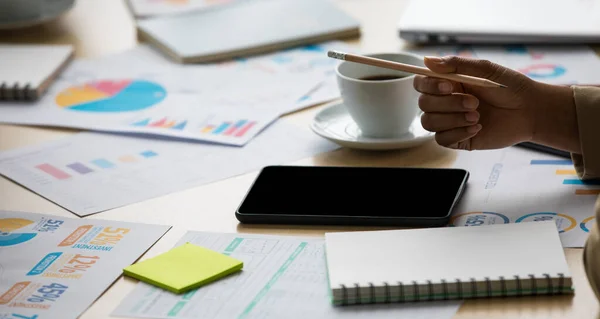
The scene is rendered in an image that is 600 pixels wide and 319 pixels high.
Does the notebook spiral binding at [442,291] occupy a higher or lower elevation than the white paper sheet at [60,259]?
higher

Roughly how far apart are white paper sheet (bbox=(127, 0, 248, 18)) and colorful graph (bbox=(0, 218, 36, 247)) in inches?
32.0

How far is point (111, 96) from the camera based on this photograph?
1.29m

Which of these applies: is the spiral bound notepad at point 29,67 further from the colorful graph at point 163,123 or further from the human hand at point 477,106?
the human hand at point 477,106

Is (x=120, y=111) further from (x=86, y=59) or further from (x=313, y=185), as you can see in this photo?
(x=313, y=185)

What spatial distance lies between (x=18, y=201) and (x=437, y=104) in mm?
484

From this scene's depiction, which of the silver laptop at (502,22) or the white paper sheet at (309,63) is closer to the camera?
the white paper sheet at (309,63)

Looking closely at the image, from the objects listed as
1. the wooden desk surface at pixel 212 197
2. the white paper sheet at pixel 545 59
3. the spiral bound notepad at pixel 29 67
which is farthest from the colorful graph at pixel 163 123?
the white paper sheet at pixel 545 59

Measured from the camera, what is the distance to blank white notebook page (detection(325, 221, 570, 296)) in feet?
2.32

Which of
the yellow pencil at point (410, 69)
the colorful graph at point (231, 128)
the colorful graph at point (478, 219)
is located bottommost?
the colorful graph at point (231, 128)

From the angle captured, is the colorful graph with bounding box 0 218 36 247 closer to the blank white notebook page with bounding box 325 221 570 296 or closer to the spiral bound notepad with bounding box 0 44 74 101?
the blank white notebook page with bounding box 325 221 570 296

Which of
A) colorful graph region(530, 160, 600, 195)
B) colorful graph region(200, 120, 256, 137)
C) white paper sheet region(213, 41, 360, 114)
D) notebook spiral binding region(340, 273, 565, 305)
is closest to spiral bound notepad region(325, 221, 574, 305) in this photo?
notebook spiral binding region(340, 273, 565, 305)

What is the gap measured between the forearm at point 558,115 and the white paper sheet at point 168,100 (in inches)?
14.7

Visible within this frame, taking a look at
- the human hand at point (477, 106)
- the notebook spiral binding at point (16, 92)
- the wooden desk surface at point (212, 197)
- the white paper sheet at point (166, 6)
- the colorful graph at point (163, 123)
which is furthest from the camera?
the white paper sheet at point (166, 6)

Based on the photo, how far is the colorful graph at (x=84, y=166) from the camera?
1.03 m
